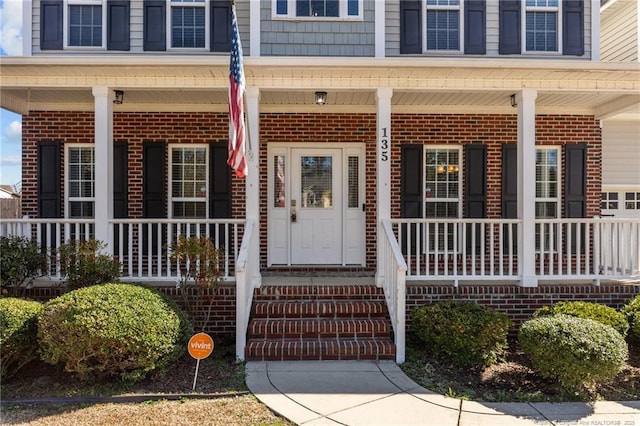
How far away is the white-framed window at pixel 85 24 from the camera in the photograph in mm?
7441

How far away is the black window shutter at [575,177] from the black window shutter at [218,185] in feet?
19.1

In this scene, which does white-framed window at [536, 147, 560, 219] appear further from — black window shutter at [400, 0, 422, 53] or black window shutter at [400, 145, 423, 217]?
black window shutter at [400, 0, 422, 53]

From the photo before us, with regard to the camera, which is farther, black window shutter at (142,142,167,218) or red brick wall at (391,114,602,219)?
red brick wall at (391,114,602,219)

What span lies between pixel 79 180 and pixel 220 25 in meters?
3.52

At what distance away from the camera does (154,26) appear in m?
7.48

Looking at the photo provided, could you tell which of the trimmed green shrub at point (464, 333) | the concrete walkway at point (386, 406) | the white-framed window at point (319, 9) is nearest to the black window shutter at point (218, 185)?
the white-framed window at point (319, 9)

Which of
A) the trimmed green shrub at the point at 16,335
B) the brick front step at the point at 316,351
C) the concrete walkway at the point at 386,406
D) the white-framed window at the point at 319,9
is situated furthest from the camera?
the white-framed window at the point at 319,9

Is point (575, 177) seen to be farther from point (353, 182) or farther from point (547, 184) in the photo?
point (353, 182)

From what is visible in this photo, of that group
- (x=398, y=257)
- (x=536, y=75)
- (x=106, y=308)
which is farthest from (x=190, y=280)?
(x=536, y=75)

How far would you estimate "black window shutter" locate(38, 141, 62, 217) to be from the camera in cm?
755

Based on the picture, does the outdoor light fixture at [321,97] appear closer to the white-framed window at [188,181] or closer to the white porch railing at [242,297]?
the white-framed window at [188,181]

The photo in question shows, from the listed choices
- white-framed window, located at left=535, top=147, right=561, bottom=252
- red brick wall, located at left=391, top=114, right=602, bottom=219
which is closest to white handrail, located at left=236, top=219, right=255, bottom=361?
red brick wall, located at left=391, top=114, right=602, bottom=219

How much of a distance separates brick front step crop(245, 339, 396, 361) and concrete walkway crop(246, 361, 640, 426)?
30 centimetres

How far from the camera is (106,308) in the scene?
4500mm
